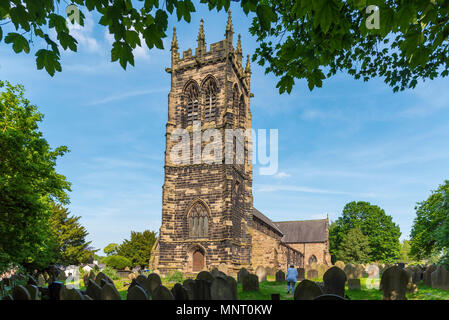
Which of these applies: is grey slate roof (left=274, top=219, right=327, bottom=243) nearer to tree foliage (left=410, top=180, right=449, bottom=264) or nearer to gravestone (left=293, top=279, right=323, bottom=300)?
tree foliage (left=410, top=180, right=449, bottom=264)

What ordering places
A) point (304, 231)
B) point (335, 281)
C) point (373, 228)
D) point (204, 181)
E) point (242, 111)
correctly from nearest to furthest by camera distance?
1. point (335, 281)
2. point (204, 181)
3. point (242, 111)
4. point (373, 228)
5. point (304, 231)

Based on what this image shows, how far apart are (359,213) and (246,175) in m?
28.1

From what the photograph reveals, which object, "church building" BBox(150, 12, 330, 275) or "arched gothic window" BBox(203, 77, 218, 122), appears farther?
"arched gothic window" BBox(203, 77, 218, 122)

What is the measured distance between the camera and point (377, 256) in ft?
155

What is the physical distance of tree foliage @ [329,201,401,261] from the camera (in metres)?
47.2

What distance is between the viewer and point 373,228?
4853 centimetres

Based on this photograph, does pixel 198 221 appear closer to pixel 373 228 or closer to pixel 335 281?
pixel 335 281

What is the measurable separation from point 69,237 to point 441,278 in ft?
139

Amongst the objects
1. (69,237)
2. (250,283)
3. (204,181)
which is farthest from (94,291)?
(69,237)

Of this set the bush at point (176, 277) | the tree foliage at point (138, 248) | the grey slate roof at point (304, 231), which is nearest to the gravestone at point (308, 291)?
the bush at point (176, 277)

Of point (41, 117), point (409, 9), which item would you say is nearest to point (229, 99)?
point (41, 117)

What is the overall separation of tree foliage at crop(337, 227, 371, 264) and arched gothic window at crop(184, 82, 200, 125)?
103ft

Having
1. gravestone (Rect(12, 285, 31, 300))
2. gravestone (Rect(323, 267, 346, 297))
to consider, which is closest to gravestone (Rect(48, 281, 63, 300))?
gravestone (Rect(12, 285, 31, 300))
